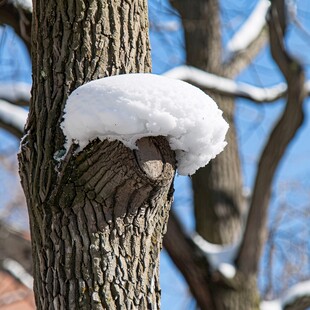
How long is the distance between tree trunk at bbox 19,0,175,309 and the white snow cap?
0.17 ft

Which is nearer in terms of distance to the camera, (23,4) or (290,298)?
(23,4)

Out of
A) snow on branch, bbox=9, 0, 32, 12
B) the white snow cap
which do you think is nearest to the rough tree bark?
snow on branch, bbox=9, 0, 32, 12

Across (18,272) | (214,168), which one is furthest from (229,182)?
(18,272)

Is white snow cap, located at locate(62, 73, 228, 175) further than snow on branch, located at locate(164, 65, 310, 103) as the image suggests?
No

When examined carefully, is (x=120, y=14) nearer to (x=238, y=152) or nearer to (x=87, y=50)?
(x=87, y=50)

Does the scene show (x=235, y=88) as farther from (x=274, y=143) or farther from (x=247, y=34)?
(x=247, y=34)

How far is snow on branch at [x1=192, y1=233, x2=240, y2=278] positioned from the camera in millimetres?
5008

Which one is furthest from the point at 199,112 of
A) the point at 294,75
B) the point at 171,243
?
the point at 171,243

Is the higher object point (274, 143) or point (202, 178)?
point (274, 143)

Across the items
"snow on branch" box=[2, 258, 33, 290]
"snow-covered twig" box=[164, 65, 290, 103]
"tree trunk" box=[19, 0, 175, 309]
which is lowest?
"snow on branch" box=[2, 258, 33, 290]

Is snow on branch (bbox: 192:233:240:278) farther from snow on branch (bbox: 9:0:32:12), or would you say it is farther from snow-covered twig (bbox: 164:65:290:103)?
snow on branch (bbox: 9:0:32:12)

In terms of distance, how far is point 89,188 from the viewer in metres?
2.06

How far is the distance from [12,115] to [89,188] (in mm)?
2722

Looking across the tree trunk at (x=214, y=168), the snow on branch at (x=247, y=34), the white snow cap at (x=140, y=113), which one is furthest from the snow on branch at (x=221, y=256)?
the white snow cap at (x=140, y=113)
